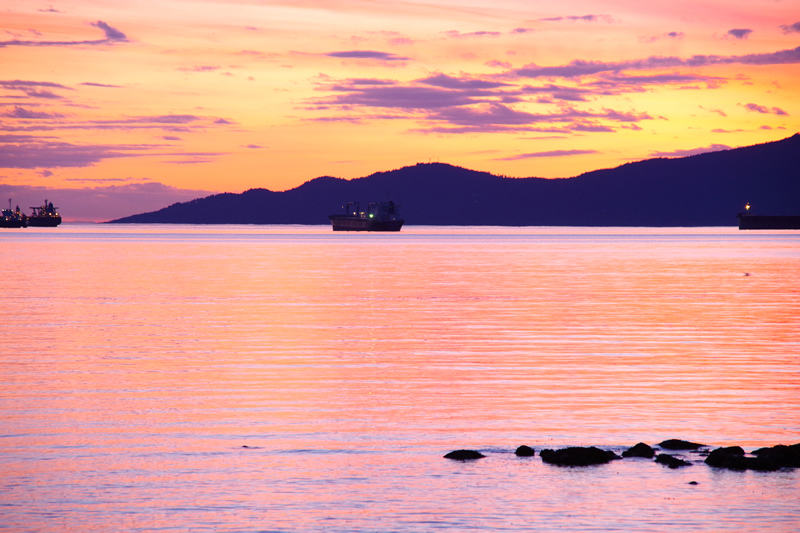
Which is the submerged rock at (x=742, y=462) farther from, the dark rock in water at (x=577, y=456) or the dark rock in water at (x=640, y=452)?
the dark rock in water at (x=577, y=456)

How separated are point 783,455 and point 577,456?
3193 mm

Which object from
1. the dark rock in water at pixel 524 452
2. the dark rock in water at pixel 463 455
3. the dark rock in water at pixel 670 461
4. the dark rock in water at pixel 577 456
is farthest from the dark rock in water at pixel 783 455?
the dark rock in water at pixel 463 455

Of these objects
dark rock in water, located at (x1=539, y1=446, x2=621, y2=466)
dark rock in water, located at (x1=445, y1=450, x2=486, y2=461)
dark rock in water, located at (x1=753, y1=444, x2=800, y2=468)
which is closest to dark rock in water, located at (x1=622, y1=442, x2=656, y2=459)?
dark rock in water, located at (x1=539, y1=446, x2=621, y2=466)

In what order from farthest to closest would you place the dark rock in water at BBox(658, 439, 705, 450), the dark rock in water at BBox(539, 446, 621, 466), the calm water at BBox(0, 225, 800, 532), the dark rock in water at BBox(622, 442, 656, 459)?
the dark rock in water at BBox(658, 439, 705, 450)
the dark rock in water at BBox(622, 442, 656, 459)
the dark rock in water at BBox(539, 446, 621, 466)
the calm water at BBox(0, 225, 800, 532)

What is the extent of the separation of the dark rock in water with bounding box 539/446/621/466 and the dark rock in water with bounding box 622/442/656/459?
0.21 meters

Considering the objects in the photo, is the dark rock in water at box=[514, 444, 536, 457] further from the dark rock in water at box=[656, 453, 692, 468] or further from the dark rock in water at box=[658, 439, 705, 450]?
the dark rock in water at box=[658, 439, 705, 450]

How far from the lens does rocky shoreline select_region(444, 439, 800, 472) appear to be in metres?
14.0

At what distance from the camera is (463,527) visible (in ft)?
37.0

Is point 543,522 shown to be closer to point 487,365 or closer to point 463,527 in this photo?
point 463,527

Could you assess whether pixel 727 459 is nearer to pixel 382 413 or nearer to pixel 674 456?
pixel 674 456

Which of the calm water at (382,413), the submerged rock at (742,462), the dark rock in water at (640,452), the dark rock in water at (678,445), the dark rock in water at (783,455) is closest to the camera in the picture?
the calm water at (382,413)

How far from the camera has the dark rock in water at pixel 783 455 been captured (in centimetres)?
1405

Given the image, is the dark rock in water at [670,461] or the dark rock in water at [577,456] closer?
the dark rock in water at [670,461]

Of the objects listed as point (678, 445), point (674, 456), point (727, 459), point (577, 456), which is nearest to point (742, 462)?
point (727, 459)
